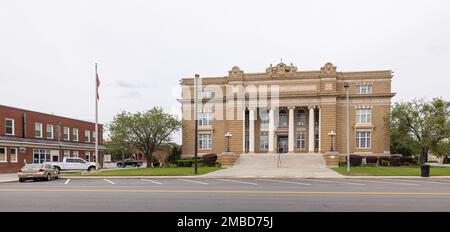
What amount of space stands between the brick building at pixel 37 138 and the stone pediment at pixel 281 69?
2702 cm

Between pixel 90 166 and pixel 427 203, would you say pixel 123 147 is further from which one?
pixel 427 203

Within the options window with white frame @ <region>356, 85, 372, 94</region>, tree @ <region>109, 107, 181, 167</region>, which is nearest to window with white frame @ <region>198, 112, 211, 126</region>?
tree @ <region>109, 107, 181, 167</region>

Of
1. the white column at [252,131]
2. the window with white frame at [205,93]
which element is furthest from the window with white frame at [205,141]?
the white column at [252,131]

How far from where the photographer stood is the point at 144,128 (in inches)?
1923

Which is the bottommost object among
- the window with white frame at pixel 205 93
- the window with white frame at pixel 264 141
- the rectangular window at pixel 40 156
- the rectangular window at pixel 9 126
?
the rectangular window at pixel 40 156

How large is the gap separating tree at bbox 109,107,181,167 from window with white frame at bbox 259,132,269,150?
12415 mm

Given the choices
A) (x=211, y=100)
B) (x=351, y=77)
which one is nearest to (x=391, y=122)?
(x=351, y=77)

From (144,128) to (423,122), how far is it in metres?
34.5

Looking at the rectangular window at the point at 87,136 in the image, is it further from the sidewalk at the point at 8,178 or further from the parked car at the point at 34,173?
the parked car at the point at 34,173

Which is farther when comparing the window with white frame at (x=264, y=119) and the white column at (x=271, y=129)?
the window with white frame at (x=264, y=119)

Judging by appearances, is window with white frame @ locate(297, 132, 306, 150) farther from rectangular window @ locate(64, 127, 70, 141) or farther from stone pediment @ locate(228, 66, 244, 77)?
rectangular window @ locate(64, 127, 70, 141)

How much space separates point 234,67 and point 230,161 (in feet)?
48.8

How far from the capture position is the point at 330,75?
167ft

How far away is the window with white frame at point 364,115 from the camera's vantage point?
51.0 m
